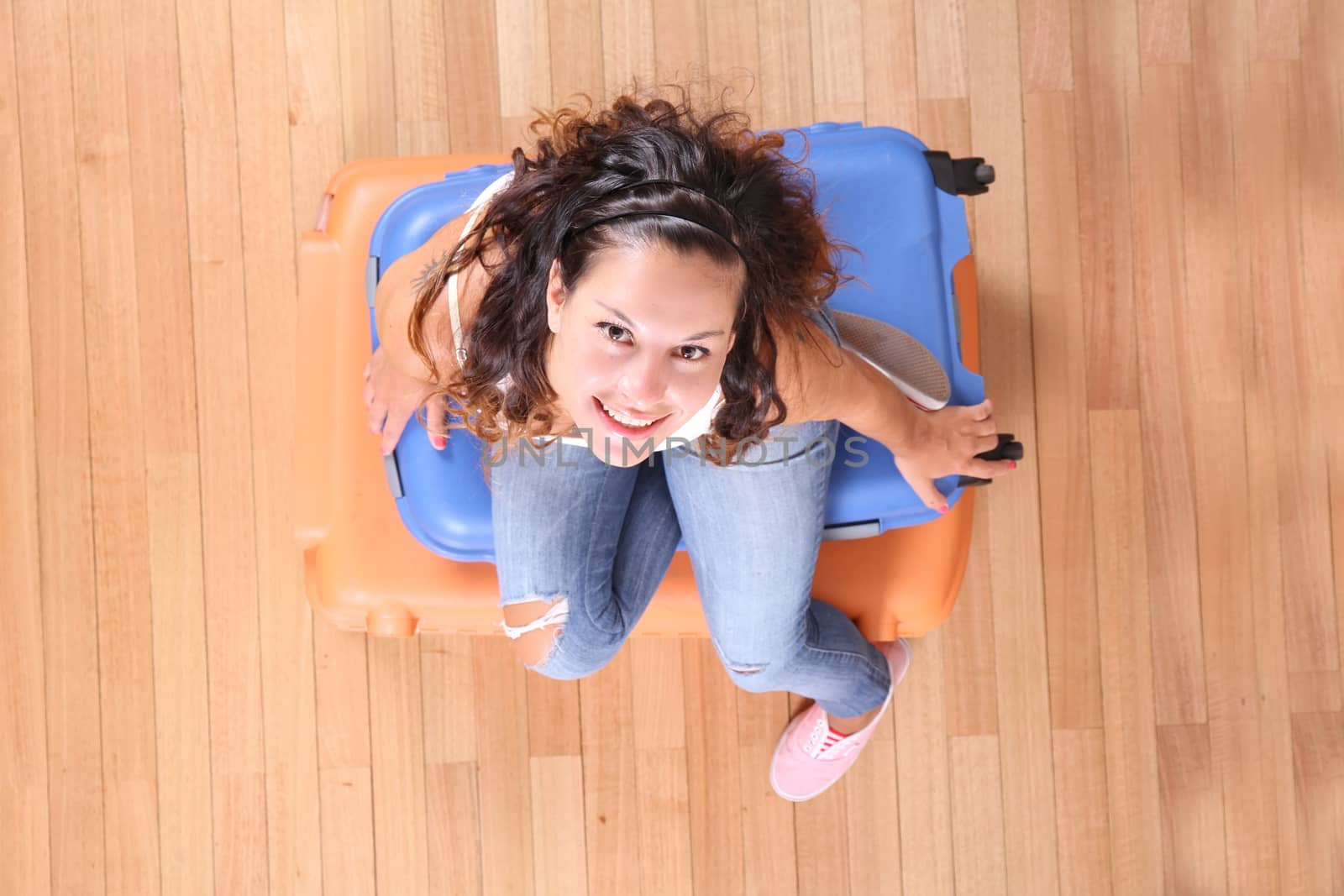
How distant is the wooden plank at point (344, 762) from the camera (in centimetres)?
130

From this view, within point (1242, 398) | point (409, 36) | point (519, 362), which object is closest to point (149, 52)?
point (409, 36)

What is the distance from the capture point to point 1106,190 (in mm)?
1320

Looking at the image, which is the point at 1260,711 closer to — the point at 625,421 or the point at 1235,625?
the point at 1235,625

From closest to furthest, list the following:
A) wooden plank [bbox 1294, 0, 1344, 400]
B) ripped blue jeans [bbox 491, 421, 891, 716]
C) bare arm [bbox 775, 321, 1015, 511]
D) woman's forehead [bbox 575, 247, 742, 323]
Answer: woman's forehead [bbox 575, 247, 742, 323] < bare arm [bbox 775, 321, 1015, 511] < ripped blue jeans [bbox 491, 421, 891, 716] < wooden plank [bbox 1294, 0, 1344, 400]

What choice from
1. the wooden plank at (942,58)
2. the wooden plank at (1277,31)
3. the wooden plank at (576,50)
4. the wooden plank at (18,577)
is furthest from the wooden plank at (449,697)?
the wooden plank at (1277,31)

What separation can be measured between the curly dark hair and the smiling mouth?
0.08 m

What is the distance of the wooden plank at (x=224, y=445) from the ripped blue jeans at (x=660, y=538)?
21.1 inches

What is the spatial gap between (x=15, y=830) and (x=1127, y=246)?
1682 millimetres

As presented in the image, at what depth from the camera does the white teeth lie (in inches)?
29.6

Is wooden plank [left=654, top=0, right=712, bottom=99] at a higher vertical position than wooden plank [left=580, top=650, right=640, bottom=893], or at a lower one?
higher

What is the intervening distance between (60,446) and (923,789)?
1248 millimetres

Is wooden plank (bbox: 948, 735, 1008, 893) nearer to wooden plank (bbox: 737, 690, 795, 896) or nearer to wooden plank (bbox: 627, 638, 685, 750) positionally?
wooden plank (bbox: 737, 690, 795, 896)

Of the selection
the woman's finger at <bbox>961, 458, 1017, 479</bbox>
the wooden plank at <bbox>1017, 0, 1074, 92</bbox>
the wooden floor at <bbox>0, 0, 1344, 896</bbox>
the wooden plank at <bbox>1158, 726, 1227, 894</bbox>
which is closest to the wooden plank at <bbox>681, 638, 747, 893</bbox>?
the wooden floor at <bbox>0, 0, 1344, 896</bbox>

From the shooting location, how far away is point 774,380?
82cm
